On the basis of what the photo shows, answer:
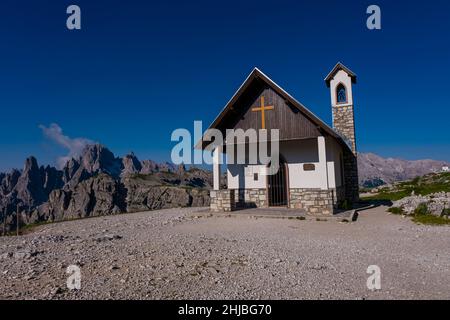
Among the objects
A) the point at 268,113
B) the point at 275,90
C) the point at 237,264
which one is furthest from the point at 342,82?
the point at 237,264

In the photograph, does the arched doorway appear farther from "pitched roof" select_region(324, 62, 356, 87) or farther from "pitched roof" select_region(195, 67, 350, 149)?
"pitched roof" select_region(324, 62, 356, 87)

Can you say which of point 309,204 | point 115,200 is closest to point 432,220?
point 309,204

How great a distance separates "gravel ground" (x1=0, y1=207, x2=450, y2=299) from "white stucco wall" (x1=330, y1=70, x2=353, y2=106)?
10.9 meters

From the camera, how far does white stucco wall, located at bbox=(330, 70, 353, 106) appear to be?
62.8 ft

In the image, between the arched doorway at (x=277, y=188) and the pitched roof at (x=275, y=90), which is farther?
the arched doorway at (x=277, y=188)

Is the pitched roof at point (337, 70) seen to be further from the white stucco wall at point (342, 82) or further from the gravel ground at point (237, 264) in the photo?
the gravel ground at point (237, 264)

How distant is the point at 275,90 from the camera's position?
14.8 metres

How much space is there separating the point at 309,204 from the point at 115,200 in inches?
3164

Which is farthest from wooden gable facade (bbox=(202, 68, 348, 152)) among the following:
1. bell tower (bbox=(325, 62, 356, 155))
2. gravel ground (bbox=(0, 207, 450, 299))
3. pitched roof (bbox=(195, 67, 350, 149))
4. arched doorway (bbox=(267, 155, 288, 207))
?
gravel ground (bbox=(0, 207, 450, 299))

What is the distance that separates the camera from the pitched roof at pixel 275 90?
1337 centimetres

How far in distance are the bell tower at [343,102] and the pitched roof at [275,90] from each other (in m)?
4.61

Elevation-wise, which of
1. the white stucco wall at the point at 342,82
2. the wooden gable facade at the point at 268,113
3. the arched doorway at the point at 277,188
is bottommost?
the arched doorway at the point at 277,188

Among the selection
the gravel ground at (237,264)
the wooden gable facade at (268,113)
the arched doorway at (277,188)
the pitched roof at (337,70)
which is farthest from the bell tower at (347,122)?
the gravel ground at (237,264)
